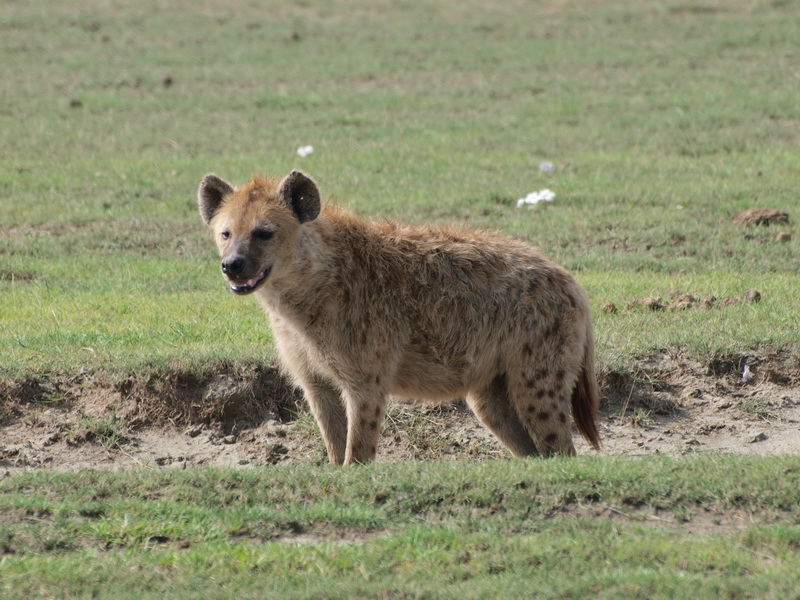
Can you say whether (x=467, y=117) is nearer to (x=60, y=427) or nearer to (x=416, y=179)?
(x=416, y=179)

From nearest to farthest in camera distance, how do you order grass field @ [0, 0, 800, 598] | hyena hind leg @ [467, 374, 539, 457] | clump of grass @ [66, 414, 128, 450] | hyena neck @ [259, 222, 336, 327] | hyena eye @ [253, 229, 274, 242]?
grass field @ [0, 0, 800, 598] < hyena eye @ [253, 229, 274, 242] < hyena neck @ [259, 222, 336, 327] < hyena hind leg @ [467, 374, 539, 457] < clump of grass @ [66, 414, 128, 450]

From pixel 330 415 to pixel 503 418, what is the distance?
0.92 m

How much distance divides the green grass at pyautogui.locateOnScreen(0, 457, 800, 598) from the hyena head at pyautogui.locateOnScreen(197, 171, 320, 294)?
3.15 ft

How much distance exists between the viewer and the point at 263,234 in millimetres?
5652

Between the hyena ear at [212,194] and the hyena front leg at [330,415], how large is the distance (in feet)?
3.47

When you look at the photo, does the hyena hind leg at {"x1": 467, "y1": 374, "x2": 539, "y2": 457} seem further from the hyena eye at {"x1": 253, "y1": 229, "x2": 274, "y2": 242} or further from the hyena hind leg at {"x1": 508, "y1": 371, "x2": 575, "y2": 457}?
the hyena eye at {"x1": 253, "y1": 229, "x2": 274, "y2": 242}

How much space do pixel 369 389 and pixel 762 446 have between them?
2.49 metres

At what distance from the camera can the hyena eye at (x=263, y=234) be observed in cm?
564

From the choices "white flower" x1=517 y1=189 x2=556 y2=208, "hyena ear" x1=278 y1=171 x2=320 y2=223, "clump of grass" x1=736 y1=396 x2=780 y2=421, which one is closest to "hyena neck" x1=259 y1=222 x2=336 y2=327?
"hyena ear" x1=278 y1=171 x2=320 y2=223

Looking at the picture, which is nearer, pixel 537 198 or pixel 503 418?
pixel 503 418

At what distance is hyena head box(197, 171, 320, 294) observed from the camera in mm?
5539

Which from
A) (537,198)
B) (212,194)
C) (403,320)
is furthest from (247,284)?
(537,198)

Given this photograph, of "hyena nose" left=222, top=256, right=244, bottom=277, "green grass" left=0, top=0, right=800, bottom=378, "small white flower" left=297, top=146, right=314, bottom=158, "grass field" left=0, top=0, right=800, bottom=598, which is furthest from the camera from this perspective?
"small white flower" left=297, top=146, right=314, bottom=158

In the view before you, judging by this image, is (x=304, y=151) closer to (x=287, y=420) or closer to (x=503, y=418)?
(x=287, y=420)
